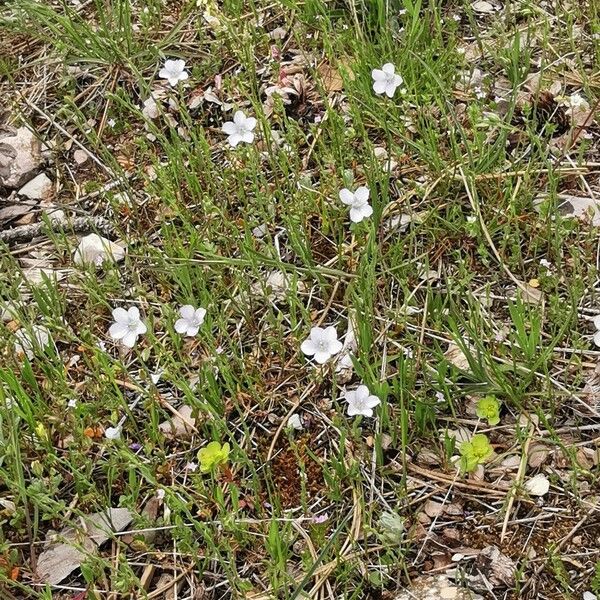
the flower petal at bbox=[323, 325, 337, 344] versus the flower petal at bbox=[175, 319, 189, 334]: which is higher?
the flower petal at bbox=[175, 319, 189, 334]

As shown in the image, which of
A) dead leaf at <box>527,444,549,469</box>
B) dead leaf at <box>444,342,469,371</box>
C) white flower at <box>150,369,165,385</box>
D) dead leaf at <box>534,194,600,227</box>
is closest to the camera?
dead leaf at <box>527,444,549,469</box>

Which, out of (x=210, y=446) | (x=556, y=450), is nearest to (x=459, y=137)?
(x=556, y=450)

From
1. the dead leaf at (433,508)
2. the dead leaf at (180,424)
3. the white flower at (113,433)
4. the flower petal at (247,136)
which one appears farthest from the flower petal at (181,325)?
the dead leaf at (433,508)

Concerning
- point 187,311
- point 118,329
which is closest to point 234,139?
point 187,311

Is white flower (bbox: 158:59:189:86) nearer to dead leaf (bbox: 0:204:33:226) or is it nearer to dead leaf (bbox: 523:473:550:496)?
dead leaf (bbox: 0:204:33:226)

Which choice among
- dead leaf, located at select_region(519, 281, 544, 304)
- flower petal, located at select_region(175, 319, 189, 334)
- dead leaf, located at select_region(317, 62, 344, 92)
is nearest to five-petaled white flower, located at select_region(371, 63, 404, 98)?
dead leaf, located at select_region(317, 62, 344, 92)

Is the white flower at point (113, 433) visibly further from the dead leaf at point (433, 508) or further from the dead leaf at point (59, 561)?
the dead leaf at point (433, 508)
